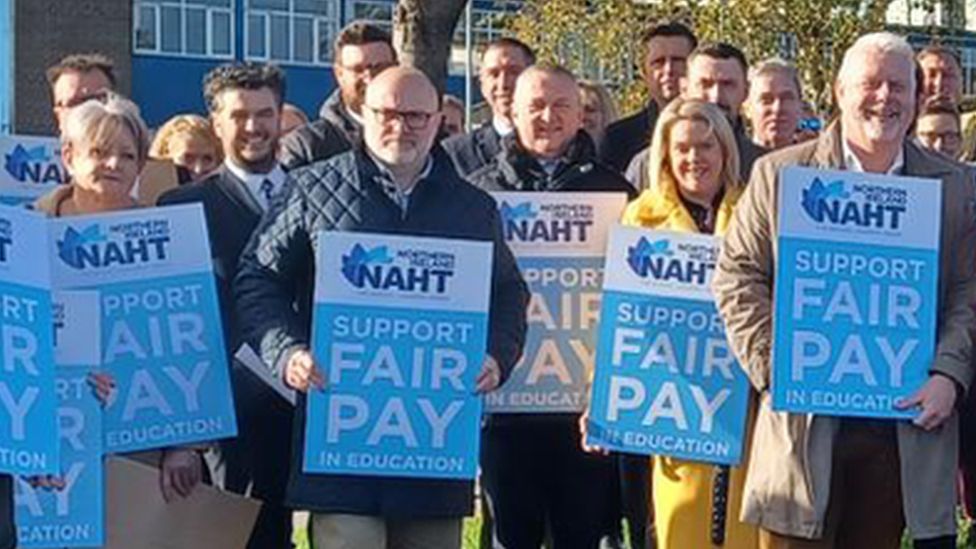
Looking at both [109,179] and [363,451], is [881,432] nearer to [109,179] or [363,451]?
[363,451]

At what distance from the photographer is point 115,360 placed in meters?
6.54

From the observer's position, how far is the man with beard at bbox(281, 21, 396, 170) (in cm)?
778

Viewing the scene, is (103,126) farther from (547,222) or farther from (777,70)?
(777,70)

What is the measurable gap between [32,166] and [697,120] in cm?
289

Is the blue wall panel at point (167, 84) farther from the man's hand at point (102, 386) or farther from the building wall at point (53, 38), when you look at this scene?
the man's hand at point (102, 386)

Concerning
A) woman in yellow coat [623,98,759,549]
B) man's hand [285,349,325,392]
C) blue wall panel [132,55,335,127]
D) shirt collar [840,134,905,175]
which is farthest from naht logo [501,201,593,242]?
blue wall panel [132,55,335,127]

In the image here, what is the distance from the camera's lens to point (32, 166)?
7.81 meters

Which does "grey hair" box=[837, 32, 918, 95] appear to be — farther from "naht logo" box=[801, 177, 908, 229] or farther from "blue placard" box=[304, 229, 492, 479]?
"blue placard" box=[304, 229, 492, 479]

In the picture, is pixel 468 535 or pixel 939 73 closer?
pixel 468 535

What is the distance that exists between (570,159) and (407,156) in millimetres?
1270

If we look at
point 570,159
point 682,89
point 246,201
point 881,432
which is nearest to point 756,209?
point 881,432

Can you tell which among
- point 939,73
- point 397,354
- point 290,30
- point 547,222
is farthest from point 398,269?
point 290,30

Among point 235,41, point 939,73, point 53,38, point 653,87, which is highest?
point 235,41

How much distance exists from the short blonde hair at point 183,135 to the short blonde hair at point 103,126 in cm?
146
